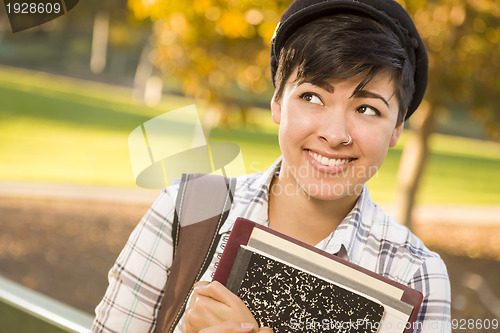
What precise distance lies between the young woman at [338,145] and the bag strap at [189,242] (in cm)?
2

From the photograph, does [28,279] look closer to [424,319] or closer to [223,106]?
[223,106]

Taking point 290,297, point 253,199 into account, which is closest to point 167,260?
point 253,199

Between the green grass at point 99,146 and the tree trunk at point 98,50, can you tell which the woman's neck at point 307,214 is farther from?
the tree trunk at point 98,50

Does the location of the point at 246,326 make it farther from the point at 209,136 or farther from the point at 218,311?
the point at 209,136

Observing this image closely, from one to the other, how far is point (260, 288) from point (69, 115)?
82.2 ft

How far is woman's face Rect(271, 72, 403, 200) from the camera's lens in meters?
1.39

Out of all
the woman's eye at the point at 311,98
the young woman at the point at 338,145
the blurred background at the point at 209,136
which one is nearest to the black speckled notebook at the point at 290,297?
the young woman at the point at 338,145

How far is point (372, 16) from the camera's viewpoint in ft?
4.70

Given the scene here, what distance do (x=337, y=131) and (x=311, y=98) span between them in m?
0.12

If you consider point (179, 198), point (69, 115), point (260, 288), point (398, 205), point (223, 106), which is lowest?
point (260, 288)

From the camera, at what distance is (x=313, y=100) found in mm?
1429

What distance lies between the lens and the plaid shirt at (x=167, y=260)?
1445 millimetres

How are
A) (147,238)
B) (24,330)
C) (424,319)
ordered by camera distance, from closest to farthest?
(424,319) < (147,238) < (24,330)

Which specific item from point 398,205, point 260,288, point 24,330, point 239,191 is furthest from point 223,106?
point 260,288
